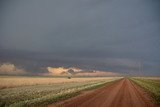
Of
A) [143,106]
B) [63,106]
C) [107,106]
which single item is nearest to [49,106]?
[63,106]

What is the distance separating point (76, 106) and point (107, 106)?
275 cm

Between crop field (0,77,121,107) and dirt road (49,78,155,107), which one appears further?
crop field (0,77,121,107)

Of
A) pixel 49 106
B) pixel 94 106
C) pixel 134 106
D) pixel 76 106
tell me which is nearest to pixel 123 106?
pixel 134 106

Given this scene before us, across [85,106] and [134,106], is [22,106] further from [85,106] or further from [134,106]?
[134,106]

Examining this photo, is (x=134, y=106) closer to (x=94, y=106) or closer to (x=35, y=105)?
Answer: (x=94, y=106)

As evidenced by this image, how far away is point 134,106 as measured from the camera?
20.1m

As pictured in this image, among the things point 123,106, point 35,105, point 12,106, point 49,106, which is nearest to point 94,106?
point 123,106

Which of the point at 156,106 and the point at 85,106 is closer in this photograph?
the point at 85,106

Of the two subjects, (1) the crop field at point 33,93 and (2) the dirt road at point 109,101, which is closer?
(2) the dirt road at point 109,101

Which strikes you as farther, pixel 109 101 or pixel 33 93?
pixel 33 93

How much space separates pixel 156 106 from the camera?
21000mm

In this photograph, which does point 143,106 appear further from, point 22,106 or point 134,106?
point 22,106

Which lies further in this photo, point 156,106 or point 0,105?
point 156,106

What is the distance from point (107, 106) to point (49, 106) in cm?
519
